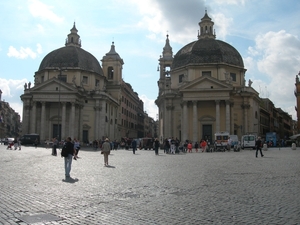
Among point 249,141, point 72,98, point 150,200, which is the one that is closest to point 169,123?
point 249,141

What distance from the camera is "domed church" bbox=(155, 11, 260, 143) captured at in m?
53.1

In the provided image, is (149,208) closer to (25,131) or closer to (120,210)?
(120,210)

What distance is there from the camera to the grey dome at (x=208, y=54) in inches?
2282

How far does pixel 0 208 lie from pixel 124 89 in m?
75.7

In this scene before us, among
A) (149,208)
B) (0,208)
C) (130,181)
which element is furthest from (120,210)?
(130,181)

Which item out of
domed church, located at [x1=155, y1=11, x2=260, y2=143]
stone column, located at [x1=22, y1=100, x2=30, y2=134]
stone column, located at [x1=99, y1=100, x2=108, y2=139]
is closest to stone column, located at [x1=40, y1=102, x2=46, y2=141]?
stone column, located at [x1=22, y1=100, x2=30, y2=134]

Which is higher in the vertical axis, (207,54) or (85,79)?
(207,54)

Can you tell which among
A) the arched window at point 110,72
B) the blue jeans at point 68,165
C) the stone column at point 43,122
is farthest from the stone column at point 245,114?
the blue jeans at point 68,165

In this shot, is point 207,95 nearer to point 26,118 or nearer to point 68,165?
point 26,118

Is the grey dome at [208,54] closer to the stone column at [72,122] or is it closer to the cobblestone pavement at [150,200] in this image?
the stone column at [72,122]

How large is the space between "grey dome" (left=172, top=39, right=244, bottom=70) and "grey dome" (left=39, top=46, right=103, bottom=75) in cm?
1666

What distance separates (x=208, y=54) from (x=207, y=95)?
877 cm

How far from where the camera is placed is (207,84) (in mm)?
53031

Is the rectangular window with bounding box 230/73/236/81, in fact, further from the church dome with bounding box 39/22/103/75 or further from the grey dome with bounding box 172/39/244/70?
the church dome with bounding box 39/22/103/75
